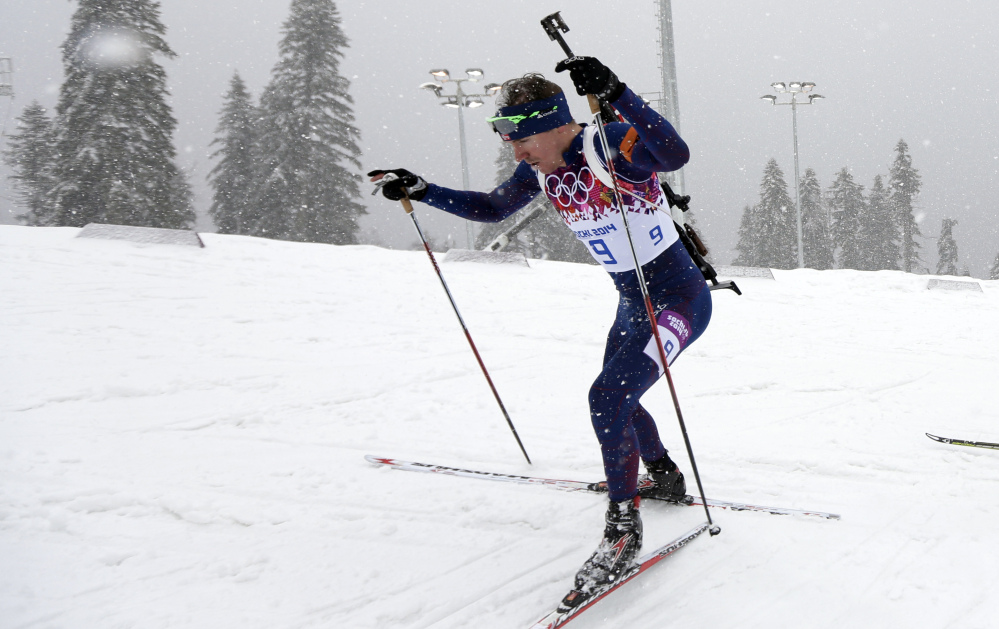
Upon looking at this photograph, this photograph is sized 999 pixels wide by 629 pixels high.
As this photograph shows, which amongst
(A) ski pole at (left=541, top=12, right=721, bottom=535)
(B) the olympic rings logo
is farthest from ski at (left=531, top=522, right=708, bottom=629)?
(B) the olympic rings logo

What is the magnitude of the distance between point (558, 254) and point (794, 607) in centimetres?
3105

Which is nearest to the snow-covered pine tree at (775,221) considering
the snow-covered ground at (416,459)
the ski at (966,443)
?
the snow-covered ground at (416,459)

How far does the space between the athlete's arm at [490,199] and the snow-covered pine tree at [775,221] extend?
138 ft

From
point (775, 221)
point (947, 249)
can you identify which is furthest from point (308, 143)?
point (947, 249)

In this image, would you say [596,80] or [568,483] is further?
[568,483]

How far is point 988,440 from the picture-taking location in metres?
4.41

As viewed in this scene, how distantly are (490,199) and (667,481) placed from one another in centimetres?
181

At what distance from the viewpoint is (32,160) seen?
30.3m

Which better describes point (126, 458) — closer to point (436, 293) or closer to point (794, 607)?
point (794, 607)

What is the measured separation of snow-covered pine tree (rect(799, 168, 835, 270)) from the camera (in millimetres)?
42938

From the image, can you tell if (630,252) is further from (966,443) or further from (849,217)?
(849,217)

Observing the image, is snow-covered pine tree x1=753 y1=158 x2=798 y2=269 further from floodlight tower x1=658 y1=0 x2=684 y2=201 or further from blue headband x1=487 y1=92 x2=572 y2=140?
blue headband x1=487 y1=92 x2=572 y2=140

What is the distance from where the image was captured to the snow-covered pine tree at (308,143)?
25.9m

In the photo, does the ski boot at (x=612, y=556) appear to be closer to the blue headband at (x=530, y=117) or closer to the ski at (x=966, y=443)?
the blue headband at (x=530, y=117)
